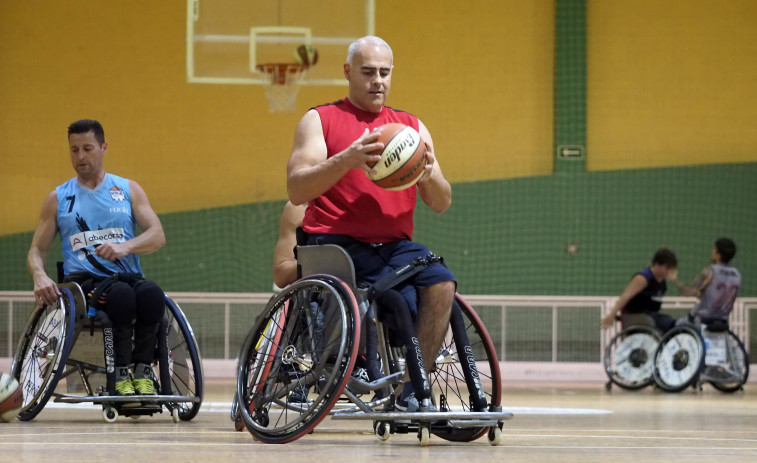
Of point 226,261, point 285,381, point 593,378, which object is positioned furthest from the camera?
point 226,261

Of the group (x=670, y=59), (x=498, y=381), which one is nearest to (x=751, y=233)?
(x=670, y=59)

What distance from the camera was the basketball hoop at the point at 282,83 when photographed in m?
10.4

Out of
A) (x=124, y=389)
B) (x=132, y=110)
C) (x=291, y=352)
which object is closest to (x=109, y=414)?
(x=124, y=389)

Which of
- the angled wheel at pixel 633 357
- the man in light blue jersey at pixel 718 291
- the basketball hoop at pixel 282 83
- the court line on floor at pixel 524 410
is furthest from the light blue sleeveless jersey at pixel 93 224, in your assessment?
the basketball hoop at pixel 282 83

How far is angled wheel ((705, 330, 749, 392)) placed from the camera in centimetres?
820

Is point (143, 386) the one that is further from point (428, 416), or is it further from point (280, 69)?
point (280, 69)

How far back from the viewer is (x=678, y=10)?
36.6 feet

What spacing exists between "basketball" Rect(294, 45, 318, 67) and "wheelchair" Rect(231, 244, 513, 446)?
705 cm

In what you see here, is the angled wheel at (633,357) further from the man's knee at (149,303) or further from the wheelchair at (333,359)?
the wheelchair at (333,359)

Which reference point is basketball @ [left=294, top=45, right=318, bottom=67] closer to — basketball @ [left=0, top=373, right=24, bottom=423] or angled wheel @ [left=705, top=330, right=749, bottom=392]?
angled wheel @ [left=705, top=330, right=749, bottom=392]

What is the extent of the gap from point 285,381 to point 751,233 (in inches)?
332

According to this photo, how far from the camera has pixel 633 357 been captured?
8.68 metres

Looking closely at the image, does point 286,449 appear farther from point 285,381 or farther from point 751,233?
point 751,233

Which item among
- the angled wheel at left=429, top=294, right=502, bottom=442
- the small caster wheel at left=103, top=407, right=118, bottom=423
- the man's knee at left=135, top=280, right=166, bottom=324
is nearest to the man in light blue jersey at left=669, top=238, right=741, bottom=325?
the man's knee at left=135, top=280, right=166, bottom=324
